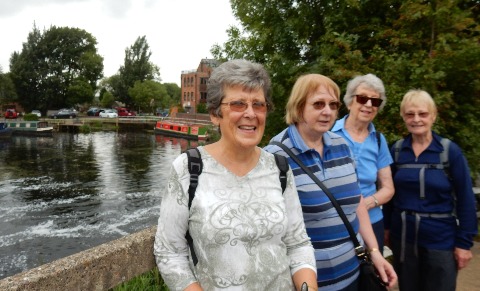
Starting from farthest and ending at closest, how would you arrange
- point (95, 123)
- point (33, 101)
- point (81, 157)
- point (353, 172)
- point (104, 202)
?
point (33, 101), point (95, 123), point (81, 157), point (104, 202), point (353, 172)

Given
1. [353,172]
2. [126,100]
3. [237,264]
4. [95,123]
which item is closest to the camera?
[237,264]

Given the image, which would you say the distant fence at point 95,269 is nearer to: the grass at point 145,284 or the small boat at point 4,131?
the grass at point 145,284

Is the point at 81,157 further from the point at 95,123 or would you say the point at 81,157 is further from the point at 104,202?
the point at 95,123

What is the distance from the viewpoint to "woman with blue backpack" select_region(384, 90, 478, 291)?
267cm

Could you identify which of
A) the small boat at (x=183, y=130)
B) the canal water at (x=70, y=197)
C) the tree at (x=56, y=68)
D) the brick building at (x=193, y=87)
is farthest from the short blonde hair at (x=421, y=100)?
the tree at (x=56, y=68)

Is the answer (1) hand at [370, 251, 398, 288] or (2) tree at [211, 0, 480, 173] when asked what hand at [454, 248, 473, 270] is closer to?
(1) hand at [370, 251, 398, 288]

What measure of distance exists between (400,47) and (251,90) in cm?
503

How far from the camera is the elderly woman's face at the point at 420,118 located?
9.11ft

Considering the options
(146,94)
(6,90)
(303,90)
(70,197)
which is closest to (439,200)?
(303,90)

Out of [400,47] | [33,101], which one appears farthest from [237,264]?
[33,101]

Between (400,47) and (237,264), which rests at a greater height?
(400,47)

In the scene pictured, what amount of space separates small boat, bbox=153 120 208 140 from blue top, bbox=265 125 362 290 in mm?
35127

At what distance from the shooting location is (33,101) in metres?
60.8

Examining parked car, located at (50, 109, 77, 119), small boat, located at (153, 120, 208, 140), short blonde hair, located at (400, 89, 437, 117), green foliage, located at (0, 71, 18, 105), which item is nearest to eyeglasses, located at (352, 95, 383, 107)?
short blonde hair, located at (400, 89, 437, 117)
